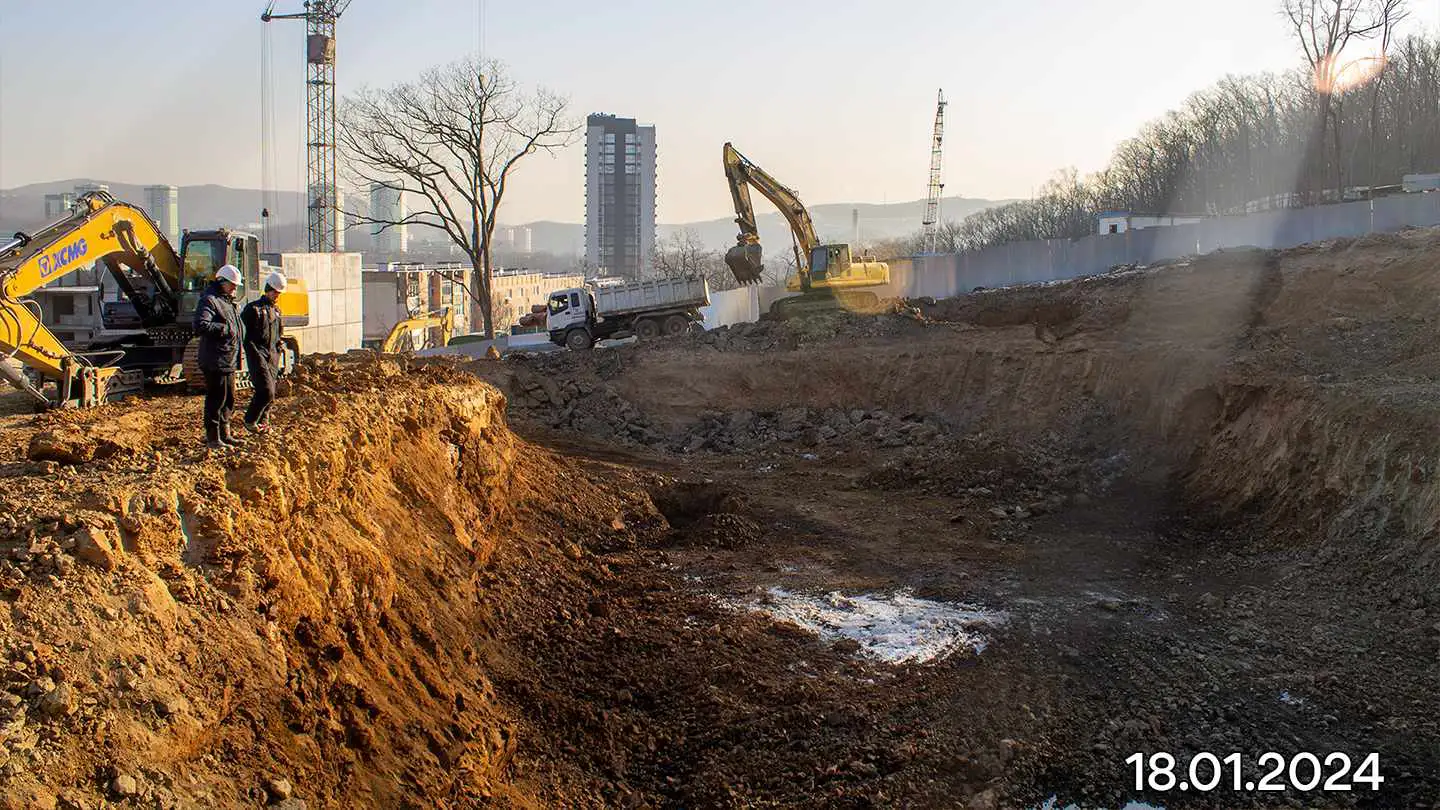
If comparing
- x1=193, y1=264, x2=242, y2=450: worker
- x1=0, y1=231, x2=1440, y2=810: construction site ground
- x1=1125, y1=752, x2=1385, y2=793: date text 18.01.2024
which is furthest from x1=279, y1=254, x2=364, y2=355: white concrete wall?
x1=1125, y1=752, x2=1385, y2=793: date text 18.01.2024

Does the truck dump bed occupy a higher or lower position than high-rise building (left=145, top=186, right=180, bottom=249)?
lower

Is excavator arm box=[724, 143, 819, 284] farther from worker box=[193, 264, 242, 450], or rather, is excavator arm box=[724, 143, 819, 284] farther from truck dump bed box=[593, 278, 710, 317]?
worker box=[193, 264, 242, 450]

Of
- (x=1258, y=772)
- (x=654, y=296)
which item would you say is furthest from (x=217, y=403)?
(x=654, y=296)

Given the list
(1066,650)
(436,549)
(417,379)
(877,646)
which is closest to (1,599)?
(436,549)

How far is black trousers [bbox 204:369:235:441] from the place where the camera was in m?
8.52

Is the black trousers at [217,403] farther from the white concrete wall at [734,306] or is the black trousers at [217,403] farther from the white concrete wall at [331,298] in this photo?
the white concrete wall at [331,298]

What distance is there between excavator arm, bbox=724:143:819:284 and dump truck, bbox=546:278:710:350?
1688 mm

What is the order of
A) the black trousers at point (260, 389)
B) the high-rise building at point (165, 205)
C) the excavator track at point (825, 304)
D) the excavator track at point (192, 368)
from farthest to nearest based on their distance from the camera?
the high-rise building at point (165, 205), the excavator track at point (825, 304), the excavator track at point (192, 368), the black trousers at point (260, 389)

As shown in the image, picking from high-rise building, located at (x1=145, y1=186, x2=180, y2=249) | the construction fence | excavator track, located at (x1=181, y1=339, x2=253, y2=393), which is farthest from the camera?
high-rise building, located at (x1=145, y1=186, x2=180, y2=249)

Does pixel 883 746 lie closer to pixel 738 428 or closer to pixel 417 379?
pixel 417 379

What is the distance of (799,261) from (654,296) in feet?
14.1

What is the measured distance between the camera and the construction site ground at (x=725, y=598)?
5.69 metres

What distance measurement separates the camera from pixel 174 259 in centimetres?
1498

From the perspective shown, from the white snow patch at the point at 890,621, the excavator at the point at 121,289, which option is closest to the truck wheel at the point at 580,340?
the excavator at the point at 121,289
